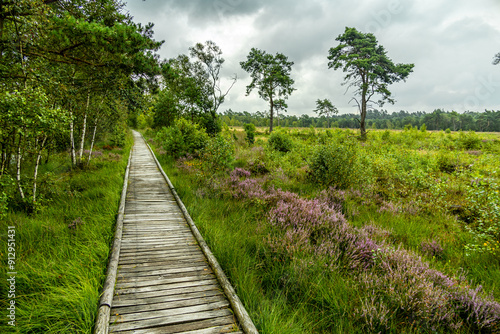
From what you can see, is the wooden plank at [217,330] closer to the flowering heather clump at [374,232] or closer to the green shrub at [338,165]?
the flowering heather clump at [374,232]

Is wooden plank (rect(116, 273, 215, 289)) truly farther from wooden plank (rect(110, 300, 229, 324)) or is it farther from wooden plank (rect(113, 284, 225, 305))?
wooden plank (rect(110, 300, 229, 324))

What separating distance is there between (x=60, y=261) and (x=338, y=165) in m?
8.47

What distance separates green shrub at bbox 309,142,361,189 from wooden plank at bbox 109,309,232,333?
688 centimetres

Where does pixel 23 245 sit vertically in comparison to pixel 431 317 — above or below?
above

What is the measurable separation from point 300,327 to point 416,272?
206 cm

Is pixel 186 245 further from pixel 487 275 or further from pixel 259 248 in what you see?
pixel 487 275

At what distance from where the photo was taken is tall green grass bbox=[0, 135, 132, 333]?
2416 millimetres

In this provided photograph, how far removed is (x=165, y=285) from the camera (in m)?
3.21

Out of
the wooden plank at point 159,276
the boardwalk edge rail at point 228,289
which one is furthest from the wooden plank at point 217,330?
the wooden plank at point 159,276

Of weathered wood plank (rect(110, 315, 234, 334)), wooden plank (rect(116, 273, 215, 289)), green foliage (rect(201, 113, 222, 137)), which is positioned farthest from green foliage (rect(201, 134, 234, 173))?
green foliage (rect(201, 113, 222, 137))

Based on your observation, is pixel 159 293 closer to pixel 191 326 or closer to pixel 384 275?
pixel 191 326

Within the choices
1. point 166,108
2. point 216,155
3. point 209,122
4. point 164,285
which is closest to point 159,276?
point 164,285

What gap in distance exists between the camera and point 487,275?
12.2ft

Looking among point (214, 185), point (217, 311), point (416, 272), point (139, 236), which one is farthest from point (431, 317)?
point (214, 185)
